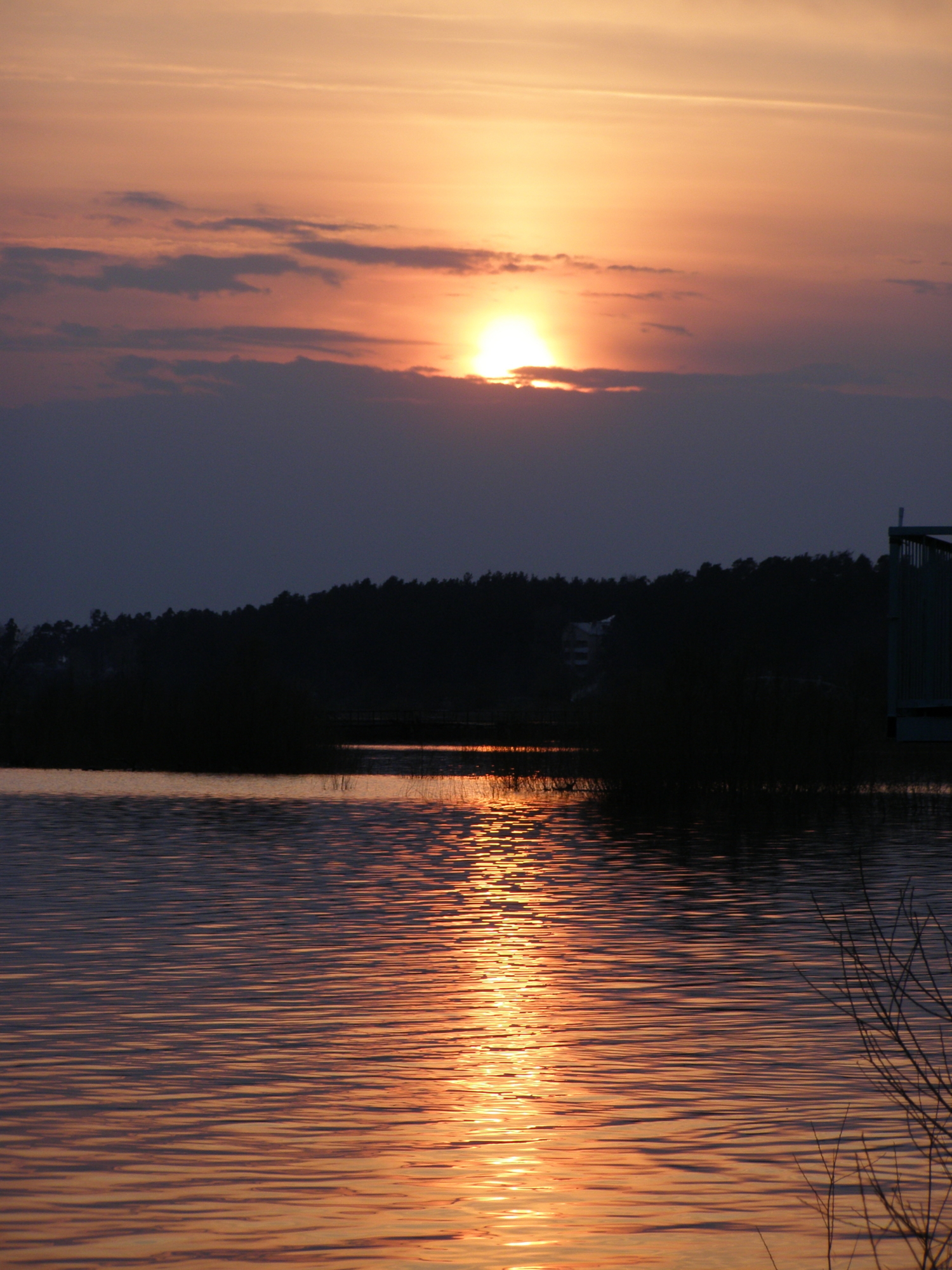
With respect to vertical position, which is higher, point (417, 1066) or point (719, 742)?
point (719, 742)

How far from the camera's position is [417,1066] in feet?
37.5

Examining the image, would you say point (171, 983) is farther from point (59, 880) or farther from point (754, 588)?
point (754, 588)

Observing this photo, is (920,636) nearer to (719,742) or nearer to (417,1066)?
(417,1066)

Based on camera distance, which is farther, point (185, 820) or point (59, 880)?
point (185, 820)

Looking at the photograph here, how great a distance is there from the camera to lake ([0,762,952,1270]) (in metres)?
7.79

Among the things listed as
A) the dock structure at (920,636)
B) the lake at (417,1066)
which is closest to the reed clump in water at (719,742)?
the lake at (417,1066)

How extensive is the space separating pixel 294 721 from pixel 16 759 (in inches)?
485

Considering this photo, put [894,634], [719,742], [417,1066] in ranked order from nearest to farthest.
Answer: [417,1066] → [894,634] → [719,742]

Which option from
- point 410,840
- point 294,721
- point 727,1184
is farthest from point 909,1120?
point 294,721

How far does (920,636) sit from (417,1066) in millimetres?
4802

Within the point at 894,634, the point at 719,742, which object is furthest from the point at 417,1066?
the point at 719,742

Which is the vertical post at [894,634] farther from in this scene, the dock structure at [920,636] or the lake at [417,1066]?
the lake at [417,1066]

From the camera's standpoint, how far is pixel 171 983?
14812 millimetres

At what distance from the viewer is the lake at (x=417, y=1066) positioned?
779 cm
